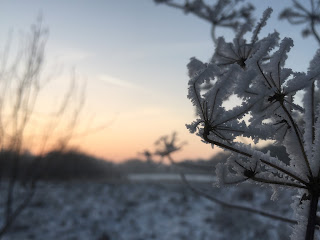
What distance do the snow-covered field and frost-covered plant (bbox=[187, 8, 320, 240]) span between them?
13.2 ft

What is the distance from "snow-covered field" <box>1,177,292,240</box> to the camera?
6.30 meters

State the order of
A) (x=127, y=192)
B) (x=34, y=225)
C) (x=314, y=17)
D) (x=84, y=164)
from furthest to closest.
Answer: (x=84, y=164) < (x=127, y=192) < (x=34, y=225) < (x=314, y=17)

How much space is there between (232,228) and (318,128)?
6.28 meters

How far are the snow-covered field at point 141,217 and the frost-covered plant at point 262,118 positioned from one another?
13.2 ft

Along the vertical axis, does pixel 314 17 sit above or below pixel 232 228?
above

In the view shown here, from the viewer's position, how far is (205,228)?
22.4ft

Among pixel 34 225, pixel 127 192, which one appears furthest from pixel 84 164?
pixel 34 225

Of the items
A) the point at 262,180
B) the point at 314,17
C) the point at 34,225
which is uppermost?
the point at 314,17

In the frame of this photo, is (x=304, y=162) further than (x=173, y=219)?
No

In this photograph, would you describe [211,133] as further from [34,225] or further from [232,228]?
[34,225]

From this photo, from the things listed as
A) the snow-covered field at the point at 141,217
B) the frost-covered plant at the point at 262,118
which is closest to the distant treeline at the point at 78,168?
the snow-covered field at the point at 141,217

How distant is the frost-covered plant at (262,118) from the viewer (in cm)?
60

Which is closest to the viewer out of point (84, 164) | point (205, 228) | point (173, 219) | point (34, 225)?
point (205, 228)

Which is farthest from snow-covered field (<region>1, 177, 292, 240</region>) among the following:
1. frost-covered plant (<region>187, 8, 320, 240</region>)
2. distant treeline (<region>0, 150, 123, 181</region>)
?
frost-covered plant (<region>187, 8, 320, 240</region>)
